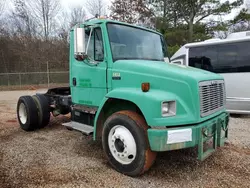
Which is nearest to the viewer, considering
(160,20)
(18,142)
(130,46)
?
(130,46)

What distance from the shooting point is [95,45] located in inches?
163

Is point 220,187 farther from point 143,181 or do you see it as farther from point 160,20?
point 160,20

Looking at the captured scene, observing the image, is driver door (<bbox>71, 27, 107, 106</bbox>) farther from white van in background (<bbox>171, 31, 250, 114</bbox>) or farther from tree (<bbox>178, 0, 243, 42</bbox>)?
tree (<bbox>178, 0, 243, 42</bbox>)

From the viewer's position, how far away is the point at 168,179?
135 inches

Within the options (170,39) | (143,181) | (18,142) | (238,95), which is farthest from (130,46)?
(170,39)

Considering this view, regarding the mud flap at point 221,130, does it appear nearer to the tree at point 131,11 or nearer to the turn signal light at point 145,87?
the turn signal light at point 145,87

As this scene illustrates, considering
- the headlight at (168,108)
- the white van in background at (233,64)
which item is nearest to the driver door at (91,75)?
the headlight at (168,108)

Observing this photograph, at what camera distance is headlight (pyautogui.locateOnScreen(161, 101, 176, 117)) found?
319 centimetres

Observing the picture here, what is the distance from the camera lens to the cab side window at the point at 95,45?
4.05 meters

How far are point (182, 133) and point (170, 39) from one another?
773 inches

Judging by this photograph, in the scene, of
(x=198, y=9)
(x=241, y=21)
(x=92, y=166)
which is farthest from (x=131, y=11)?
(x=92, y=166)

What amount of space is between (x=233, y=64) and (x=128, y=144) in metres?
6.18

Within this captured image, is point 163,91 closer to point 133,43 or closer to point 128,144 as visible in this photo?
point 128,144

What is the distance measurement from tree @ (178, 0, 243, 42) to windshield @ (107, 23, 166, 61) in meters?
18.0
